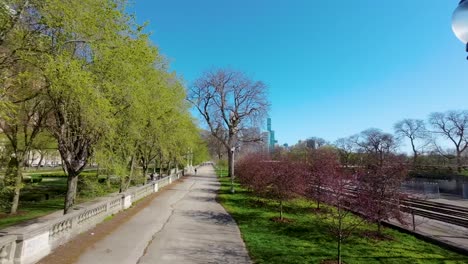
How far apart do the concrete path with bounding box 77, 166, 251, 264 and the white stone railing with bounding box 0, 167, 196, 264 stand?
97cm

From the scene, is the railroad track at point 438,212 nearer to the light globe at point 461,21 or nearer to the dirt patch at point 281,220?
the dirt patch at point 281,220

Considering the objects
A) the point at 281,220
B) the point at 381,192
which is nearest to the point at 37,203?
the point at 281,220

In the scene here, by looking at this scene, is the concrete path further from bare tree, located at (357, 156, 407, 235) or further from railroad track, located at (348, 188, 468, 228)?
railroad track, located at (348, 188, 468, 228)

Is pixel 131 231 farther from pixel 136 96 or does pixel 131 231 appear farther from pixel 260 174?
pixel 260 174

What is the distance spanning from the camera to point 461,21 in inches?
146

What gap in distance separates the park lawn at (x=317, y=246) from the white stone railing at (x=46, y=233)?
5540 millimetres

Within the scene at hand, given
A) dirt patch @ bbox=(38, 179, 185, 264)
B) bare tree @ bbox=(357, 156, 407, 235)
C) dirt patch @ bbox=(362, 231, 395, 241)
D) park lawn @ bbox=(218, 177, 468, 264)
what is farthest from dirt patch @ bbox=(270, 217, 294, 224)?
dirt patch @ bbox=(38, 179, 185, 264)

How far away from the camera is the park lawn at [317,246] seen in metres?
9.47

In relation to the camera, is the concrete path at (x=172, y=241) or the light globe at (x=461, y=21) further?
the concrete path at (x=172, y=241)

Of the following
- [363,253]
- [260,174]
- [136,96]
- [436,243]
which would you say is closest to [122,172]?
[136,96]

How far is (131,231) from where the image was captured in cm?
1198

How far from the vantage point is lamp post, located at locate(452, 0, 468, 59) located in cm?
363

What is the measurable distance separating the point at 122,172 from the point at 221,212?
18.6 feet

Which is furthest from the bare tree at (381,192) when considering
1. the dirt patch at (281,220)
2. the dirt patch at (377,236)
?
the dirt patch at (281,220)
